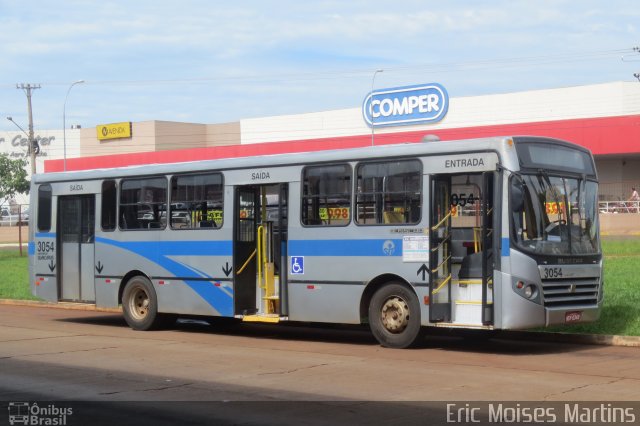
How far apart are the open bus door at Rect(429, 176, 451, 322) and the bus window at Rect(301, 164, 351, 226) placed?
1.54 meters

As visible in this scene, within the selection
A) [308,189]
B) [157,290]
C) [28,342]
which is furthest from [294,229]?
[28,342]

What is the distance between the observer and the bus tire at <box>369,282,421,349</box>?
1427 cm

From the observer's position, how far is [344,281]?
49.8 feet

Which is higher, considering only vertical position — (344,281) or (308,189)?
(308,189)

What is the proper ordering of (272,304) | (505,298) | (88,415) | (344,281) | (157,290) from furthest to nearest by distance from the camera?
(157,290)
(272,304)
(344,281)
(505,298)
(88,415)

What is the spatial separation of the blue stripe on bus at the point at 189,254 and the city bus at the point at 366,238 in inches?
1.0

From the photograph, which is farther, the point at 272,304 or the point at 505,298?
the point at 272,304

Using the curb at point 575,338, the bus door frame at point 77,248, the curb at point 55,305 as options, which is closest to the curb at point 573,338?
the curb at point 575,338

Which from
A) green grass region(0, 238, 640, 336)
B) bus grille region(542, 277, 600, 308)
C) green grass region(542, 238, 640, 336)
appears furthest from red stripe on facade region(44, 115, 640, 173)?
bus grille region(542, 277, 600, 308)

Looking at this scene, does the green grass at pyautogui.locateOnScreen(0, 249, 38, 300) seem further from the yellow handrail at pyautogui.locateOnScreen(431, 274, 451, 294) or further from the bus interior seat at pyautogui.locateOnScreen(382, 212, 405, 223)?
the yellow handrail at pyautogui.locateOnScreen(431, 274, 451, 294)

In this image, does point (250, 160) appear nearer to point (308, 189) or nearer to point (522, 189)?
point (308, 189)

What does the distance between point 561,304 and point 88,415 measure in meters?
7.08

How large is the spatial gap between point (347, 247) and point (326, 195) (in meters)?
0.97

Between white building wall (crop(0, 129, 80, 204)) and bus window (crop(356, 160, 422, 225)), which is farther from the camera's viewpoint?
white building wall (crop(0, 129, 80, 204))
